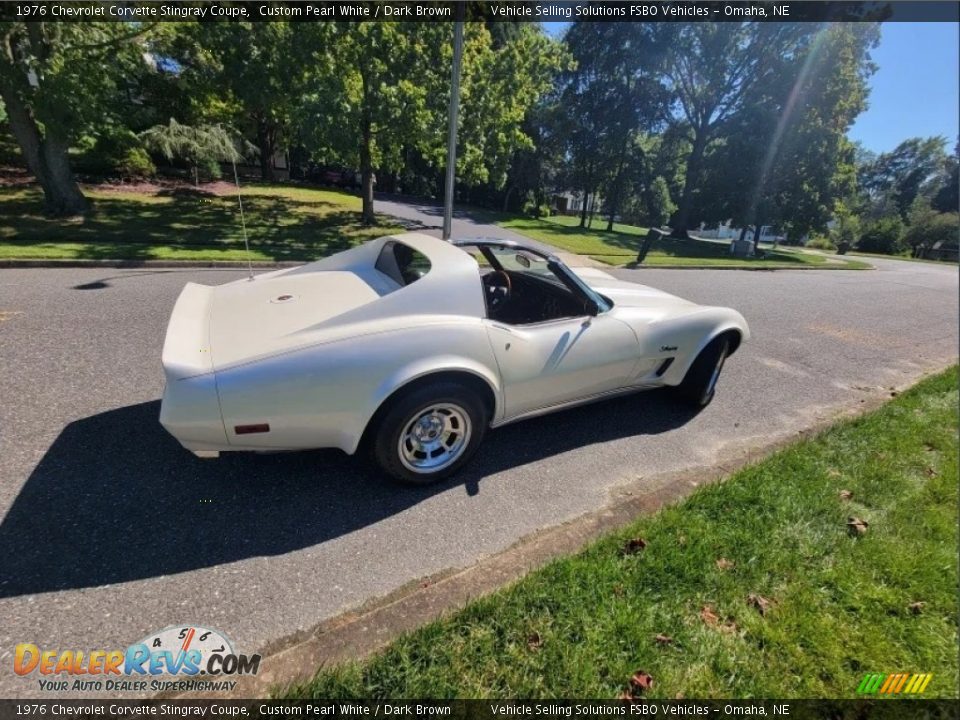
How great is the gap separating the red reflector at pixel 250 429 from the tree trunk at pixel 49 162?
43.7ft

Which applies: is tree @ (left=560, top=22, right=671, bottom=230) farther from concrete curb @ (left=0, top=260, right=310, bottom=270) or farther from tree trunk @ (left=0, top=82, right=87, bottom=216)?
tree trunk @ (left=0, top=82, right=87, bottom=216)

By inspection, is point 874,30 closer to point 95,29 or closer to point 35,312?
point 95,29

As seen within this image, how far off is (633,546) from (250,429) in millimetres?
2034

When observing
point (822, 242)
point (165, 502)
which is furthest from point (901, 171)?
point (165, 502)

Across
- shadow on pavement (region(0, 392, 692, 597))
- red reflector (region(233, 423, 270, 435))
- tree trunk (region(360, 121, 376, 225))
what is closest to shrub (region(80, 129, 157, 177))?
tree trunk (region(360, 121, 376, 225))

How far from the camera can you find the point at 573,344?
304 centimetres

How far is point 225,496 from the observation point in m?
2.56

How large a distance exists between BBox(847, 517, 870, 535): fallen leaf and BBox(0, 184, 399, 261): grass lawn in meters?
9.89

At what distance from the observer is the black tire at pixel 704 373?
12.7ft

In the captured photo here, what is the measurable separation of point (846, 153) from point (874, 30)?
19.4 ft

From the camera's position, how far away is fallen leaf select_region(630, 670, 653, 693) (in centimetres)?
174

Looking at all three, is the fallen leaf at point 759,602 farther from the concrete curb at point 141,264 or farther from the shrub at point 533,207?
the shrub at point 533,207

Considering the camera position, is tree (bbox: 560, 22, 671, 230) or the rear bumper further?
tree (bbox: 560, 22, 671, 230)

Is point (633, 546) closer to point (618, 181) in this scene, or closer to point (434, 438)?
point (434, 438)
